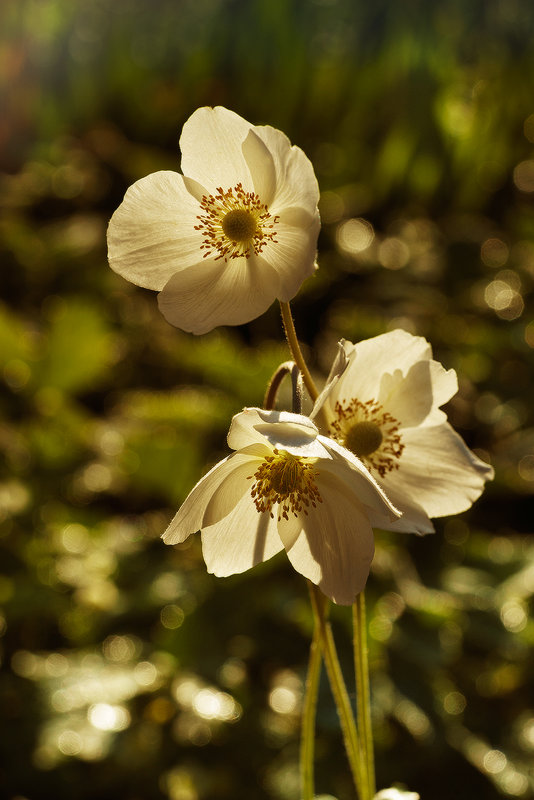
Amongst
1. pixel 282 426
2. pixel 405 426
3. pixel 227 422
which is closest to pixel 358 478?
pixel 282 426

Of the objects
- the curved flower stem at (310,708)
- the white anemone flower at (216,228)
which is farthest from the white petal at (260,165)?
the curved flower stem at (310,708)

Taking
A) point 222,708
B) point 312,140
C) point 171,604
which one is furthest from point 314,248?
point 312,140

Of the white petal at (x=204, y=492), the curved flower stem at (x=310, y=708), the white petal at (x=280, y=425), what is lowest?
the curved flower stem at (x=310, y=708)

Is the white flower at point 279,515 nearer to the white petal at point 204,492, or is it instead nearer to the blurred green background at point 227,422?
the white petal at point 204,492

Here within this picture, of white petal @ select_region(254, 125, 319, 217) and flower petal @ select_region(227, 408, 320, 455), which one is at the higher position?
white petal @ select_region(254, 125, 319, 217)

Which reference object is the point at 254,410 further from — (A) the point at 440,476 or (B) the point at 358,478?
(A) the point at 440,476

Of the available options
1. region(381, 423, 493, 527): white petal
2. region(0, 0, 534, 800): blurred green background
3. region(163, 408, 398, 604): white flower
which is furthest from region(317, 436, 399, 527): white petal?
region(0, 0, 534, 800): blurred green background

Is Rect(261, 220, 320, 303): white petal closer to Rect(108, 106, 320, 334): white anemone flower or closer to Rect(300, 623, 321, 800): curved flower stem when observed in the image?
Rect(108, 106, 320, 334): white anemone flower

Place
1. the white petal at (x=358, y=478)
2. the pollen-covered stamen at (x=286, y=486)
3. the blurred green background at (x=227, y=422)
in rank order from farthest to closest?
the blurred green background at (x=227, y=422) < the pollen-covered stamen at (x=286, y=486) < the white petal at (x=358, y=478)
